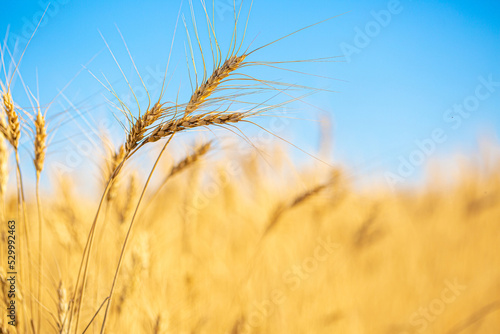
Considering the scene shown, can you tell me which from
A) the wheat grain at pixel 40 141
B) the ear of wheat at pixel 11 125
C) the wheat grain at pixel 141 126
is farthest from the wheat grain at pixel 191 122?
the ear of wheat at pixel 11 125

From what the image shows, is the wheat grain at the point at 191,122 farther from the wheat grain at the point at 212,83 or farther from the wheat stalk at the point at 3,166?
the wheat stalk at the point at 3,166

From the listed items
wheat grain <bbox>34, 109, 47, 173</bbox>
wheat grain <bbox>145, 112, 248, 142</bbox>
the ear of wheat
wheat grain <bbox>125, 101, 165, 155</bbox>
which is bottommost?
wheat grain <bbox>145, 112, 248, 142</bbox>

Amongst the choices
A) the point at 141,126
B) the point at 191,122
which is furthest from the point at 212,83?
the point at 141,126

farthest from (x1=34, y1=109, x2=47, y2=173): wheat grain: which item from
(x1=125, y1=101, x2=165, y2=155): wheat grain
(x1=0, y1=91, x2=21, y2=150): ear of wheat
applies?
(x1=125, y1=101, x2=165, y2=155): wheat grain

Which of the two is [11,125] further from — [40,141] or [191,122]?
[191,122]

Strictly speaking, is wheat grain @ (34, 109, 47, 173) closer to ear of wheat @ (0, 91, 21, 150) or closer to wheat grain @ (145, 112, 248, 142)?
ear of wheat @ (0, 91, 21, 150)

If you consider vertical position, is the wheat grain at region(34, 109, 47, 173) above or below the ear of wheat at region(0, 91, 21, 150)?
below

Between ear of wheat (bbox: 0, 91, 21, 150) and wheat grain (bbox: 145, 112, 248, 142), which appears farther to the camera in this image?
ear of wheat (bbox: 0, 91, 21, 150)

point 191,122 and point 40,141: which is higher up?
point 40,141

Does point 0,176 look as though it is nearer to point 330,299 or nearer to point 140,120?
point 140,120

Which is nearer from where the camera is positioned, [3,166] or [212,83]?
[212,83]

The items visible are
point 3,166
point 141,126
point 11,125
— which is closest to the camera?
point 141,126

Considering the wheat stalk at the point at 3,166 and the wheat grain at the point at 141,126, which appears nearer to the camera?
the wheat grain at the point at 141,126

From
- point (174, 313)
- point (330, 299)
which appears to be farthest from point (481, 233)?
point (174, 313)
